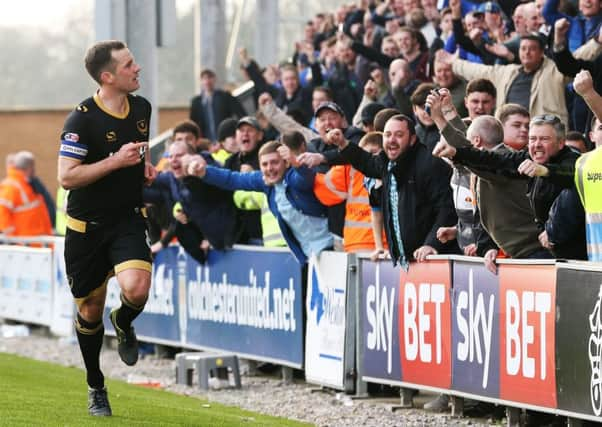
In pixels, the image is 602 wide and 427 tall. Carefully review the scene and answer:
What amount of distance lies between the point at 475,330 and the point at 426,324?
2.58 feet

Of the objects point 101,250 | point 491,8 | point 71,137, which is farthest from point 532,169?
point 491,8

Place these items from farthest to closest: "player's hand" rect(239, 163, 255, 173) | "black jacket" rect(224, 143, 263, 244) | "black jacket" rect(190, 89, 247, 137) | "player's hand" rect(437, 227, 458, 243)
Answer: "black jacket" rect(190, 89, 247, 137), "black jacket" rect(224, 143, 263, 244), "player's hand" rect(239, 163, 255, 173), "player's hand" rect(437, 227, 458, 243)

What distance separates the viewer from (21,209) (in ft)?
75.8

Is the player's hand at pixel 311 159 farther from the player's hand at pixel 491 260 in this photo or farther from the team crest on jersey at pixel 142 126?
the team crest on jersey at pixel 142 126

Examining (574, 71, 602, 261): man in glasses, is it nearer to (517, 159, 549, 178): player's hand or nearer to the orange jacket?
(517, 159, 549, 178): player's hand

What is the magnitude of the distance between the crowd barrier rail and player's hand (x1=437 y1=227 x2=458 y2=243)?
190 mm

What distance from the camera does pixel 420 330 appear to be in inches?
483

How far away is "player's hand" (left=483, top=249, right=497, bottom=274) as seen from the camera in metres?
11.1

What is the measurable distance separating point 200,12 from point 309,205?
14009mm

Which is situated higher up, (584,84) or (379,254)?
(584,84)

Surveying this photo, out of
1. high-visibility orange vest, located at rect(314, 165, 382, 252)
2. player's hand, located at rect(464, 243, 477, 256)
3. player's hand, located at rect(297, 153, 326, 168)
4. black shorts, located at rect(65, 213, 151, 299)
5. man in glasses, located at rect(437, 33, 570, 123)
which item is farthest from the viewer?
man in glasses, located at rect(437, 33, 570, 123)

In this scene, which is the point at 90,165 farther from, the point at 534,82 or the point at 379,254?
the point at 534,82

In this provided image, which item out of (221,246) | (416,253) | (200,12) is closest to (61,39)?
(200,12)

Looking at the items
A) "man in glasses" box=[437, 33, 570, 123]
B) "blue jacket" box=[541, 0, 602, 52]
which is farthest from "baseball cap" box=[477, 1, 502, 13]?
"man in glasses" box=[437, 33, 570, 123]
